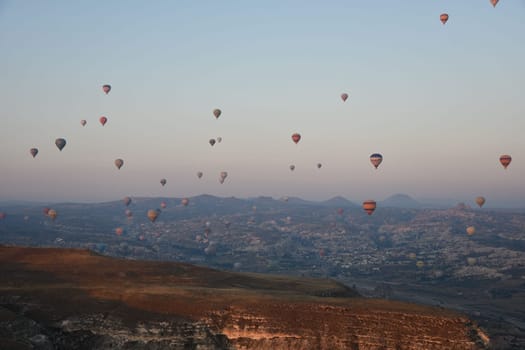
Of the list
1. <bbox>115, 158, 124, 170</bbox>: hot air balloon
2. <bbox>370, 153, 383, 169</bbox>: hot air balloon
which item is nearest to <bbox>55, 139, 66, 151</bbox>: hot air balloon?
<bbox>115, 158, 124, 170</bbox>: hot air balloon

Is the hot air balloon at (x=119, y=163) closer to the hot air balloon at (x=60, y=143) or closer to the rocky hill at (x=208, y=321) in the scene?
the hot air balloon at (x=60, y=143)

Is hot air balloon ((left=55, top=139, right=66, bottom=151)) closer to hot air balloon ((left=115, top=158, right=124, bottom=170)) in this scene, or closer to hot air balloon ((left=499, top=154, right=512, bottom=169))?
hot air balloon ((left=115, top=158, right=124, bottom=170))

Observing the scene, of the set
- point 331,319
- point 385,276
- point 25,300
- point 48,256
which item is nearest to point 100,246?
point 385,276

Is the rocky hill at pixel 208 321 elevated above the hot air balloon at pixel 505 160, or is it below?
below

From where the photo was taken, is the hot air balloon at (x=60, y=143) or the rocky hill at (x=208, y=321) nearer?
the rocky hill at (x=208, y=321)

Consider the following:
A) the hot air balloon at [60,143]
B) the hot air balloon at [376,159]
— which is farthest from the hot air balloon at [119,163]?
the hot air balloon at [376,159]

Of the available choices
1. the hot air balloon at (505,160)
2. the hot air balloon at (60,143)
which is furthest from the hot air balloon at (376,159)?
the hot air balloon at (60,143)

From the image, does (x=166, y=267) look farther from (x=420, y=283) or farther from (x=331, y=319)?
(x=420, y=283)

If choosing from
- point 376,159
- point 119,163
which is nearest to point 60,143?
point 119,163

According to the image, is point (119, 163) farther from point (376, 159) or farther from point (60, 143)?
point (376, 159)
